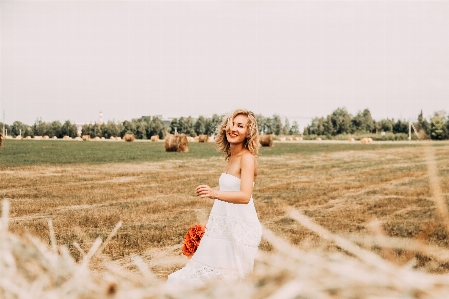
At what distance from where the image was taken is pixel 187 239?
5129mm

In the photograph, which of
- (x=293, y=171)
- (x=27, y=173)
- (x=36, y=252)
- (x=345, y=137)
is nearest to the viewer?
(x=36, y=252)

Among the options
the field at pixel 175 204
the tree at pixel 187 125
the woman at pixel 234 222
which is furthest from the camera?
the tree at pixel 187 125

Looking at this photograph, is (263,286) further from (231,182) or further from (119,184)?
(119,184)

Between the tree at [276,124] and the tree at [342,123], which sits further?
the tree at [276,124]

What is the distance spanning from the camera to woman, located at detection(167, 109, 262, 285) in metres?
4.51

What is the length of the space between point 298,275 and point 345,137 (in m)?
90.8

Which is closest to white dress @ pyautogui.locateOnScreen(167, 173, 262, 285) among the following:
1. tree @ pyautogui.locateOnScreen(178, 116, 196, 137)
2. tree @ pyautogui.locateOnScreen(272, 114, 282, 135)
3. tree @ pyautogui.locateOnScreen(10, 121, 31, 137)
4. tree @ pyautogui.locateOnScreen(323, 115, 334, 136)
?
tree @ pyautogui.locateOnScreen(323, 115, 334, 136)

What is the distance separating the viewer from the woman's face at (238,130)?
4699 millimetres

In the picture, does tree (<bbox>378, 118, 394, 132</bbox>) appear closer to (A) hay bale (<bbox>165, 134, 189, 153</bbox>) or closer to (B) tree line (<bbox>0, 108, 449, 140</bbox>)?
(B) tree line (<bbox>0, 108, 449, 140</bbox>)

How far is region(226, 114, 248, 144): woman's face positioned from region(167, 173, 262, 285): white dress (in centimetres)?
32

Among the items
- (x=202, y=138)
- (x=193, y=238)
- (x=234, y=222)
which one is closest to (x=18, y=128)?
(x=202, y=138)

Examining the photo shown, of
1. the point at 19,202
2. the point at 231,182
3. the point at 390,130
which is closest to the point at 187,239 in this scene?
the point at 231,182

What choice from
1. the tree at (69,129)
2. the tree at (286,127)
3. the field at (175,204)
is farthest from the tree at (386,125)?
the field at (175,204)

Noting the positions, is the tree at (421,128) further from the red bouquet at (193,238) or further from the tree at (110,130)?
the tree at (110,130)
